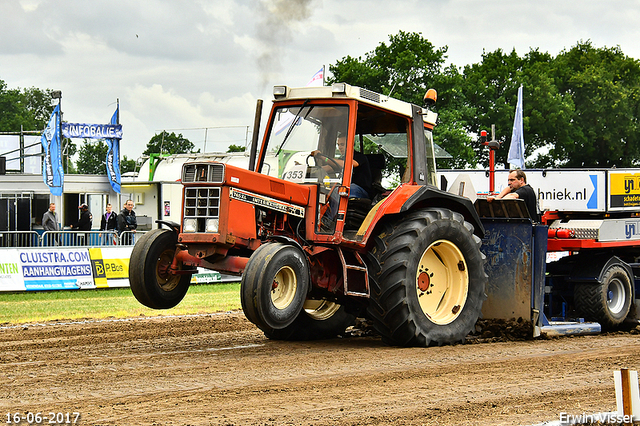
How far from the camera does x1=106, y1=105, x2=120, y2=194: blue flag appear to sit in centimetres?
2649

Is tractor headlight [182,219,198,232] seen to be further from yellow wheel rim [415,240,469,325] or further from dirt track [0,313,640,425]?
yellow wheel rim [415,240,469,325]

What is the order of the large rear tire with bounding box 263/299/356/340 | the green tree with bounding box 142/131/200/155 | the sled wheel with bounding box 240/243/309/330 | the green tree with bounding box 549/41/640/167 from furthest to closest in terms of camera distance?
the green tree with bounding box 142/131/200/155, the green tree with bounding box 549/41/640/167, the large rear tire with bounding box 263/299/356/340, the sled wheel with bounding box 240/243/309/330

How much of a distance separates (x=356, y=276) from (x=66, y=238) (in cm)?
1252

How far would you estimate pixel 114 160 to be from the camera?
26516 mm

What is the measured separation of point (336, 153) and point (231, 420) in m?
3.76

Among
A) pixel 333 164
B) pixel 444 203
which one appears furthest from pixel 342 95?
pixel 444 203

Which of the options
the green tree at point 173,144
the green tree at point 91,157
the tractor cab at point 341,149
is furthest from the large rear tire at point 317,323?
the green tree at point 91,157

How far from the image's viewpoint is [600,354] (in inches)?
313

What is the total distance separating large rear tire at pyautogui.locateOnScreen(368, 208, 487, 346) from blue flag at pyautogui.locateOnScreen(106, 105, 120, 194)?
19.8 meters

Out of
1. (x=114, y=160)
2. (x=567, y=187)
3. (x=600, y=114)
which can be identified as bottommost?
(x=567, y=187)

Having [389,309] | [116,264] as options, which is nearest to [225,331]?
[389,309]

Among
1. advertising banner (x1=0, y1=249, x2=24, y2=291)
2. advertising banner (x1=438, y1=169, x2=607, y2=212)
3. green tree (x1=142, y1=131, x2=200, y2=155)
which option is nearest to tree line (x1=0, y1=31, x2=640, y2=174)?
advertising banner (x1=438, y1=169, x2=607, y2=212)

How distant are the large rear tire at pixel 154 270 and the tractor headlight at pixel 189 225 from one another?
43cm

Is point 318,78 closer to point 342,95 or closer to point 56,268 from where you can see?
point 56,268
